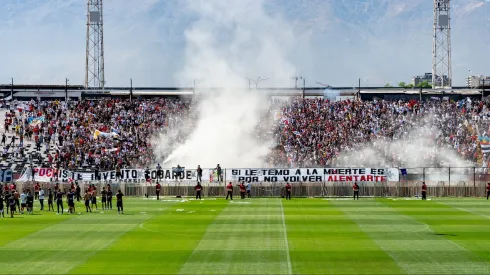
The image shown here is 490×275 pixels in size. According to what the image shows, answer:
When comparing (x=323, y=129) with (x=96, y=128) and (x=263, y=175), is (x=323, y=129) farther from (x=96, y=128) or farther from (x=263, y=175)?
(x=96, y=128)

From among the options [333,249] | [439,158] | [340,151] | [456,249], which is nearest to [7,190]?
[333,249]

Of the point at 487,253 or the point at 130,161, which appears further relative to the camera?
the point at 130,161

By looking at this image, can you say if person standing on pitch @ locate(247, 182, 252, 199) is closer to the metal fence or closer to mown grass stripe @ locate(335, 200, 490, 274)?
the metal fence

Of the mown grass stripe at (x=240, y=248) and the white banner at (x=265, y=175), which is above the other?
the white banner at (x=265, y=175)

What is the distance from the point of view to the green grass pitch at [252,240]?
2966 centimetres

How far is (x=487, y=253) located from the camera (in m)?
32.8

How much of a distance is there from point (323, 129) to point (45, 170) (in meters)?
28.4

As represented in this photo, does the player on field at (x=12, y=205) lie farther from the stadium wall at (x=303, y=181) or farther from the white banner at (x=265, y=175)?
the white banner at (x=265, y=175)

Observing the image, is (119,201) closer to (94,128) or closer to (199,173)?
(199,173)

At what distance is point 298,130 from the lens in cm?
8575

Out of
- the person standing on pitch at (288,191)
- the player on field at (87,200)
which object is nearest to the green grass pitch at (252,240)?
the player on field at (87,200)

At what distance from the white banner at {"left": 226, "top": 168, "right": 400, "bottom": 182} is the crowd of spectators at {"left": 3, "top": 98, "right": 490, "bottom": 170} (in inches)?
340

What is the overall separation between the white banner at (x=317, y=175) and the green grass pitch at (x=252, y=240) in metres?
15.1

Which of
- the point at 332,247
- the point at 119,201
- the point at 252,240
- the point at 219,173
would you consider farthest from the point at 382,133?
the point at 332,247
